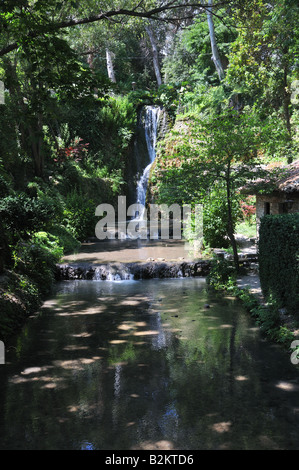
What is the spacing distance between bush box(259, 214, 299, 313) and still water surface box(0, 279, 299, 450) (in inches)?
34.8

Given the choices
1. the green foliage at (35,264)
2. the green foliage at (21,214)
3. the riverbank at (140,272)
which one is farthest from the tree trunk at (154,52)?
the green foliage at (21,214)

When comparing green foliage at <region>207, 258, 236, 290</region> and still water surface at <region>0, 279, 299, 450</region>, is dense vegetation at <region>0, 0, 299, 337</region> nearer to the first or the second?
green foliage at <region>207, 258, 236, 290</region>

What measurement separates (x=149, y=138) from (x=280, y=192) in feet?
55.2

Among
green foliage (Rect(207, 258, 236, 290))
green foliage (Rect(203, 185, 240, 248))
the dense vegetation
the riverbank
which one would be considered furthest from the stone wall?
green foliage (Rect(207, 258, 236, 290))

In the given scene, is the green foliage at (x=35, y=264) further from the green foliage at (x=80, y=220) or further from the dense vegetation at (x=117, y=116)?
the green foliage at (x=80, y=220)

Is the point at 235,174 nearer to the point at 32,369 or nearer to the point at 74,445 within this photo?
the point at 32,369

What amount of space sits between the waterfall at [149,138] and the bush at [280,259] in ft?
55.6

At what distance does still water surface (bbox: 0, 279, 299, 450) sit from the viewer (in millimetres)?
4641

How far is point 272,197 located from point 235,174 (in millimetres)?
3326

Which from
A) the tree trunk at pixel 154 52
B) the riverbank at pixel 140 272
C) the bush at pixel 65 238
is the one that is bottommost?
the riverbank at pixel 140 272

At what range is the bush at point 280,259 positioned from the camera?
754 centimetres

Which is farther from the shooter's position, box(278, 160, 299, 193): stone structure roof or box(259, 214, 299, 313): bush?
box(278, 160, 299, 193): stone structure roof

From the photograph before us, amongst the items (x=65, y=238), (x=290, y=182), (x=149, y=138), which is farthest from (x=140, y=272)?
(x=149, y=138)
